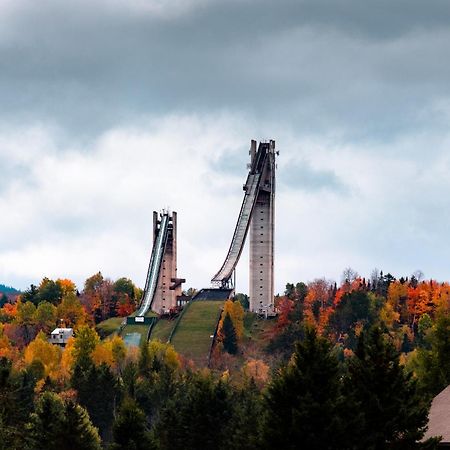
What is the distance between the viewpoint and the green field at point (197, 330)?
15788 cm

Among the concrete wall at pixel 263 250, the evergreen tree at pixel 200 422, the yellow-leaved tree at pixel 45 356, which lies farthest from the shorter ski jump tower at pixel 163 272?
the evergreen tree at pixel 200 422

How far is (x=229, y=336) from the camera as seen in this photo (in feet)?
535

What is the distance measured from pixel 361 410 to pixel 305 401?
2.60 metres

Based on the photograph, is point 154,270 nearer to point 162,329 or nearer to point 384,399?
point 162,329

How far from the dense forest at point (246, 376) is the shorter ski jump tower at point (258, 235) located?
3.98 m

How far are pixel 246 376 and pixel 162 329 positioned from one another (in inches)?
1438

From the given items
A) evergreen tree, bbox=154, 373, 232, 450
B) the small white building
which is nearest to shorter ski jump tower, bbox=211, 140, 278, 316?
the small white building

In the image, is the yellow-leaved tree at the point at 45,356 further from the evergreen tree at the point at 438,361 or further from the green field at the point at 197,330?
the evergreen tree at the point at 438,361

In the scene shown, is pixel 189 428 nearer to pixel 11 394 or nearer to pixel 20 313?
pixel 11 394

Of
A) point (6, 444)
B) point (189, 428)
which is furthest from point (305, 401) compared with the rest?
point (189, 428)

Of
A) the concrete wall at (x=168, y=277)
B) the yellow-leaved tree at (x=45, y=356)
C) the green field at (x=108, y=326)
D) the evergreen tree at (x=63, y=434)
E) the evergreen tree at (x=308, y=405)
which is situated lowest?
the evergreen tree at (x=63, y=434)

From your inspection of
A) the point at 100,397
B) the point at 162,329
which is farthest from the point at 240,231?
the point at 100,397

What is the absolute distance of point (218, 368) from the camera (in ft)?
507

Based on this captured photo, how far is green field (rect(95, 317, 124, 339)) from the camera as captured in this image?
577ft
